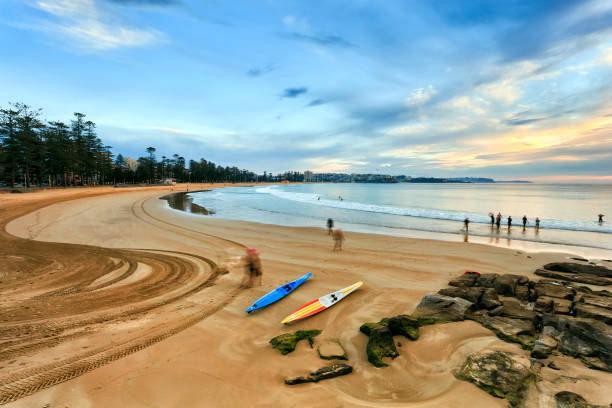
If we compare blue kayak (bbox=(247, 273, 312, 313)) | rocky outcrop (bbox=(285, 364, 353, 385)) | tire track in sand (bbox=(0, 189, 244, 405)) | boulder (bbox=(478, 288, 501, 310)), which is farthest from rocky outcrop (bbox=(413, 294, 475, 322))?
tire track in sand (bbox=(0, 189, 244, 405))

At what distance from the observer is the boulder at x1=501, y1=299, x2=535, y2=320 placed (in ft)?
22.0

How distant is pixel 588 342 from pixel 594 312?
91.6 inches

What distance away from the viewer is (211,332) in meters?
6.54

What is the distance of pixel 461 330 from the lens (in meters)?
6.32

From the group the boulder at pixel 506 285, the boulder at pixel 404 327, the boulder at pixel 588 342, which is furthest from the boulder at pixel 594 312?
the boulder at pixel 404 327

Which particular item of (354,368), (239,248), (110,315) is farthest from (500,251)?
(110,315)

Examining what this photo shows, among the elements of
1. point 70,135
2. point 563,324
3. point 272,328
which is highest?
point 70,135

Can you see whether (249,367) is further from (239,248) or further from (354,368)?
(239,248)

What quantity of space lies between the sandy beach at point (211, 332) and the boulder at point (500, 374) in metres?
0.17

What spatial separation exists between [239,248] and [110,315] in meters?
8.15

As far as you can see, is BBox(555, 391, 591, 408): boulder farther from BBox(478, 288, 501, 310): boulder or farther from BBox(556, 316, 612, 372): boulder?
BBox(478, 288, 501, 310): boulder

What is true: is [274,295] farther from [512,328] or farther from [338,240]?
[338,240]

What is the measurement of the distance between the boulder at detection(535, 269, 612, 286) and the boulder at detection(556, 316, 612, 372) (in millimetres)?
5883

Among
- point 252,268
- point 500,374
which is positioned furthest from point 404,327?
point 252,268
